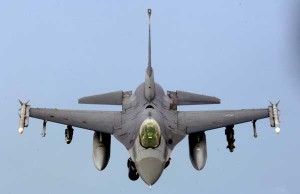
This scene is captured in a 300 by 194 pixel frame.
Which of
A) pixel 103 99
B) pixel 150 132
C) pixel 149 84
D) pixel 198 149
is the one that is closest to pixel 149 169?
pixel 150 132

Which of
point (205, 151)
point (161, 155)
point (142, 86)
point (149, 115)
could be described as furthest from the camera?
point (142, 86)

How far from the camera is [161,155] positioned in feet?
82.8

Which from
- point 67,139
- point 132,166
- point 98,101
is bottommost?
point 132,166

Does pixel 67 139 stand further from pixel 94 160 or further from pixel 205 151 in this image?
pixel 205 151

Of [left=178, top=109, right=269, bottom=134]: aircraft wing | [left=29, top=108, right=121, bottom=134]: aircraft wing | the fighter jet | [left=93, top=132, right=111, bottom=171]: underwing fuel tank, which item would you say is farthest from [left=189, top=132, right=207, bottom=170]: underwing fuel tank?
[left=93, top=132, right=111, bottom=171]: underwing fuel tank

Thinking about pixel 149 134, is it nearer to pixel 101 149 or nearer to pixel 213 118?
pixel 101 149

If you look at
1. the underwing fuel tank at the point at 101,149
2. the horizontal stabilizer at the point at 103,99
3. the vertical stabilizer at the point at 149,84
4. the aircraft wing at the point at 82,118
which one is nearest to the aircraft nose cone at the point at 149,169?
the underwing fuel tank at the point at 101,149

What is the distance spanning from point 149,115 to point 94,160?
14.8ft

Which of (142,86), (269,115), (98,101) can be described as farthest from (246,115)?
(98,101)

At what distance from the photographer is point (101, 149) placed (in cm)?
2909

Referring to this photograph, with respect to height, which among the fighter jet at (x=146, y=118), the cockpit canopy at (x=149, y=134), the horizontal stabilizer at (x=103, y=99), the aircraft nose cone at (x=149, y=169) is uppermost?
the horizontal stabilizer at (x=103, y=99)

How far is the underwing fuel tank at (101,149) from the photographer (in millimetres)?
28766

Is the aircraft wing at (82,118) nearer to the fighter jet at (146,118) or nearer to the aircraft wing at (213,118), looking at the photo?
the fighter jet at (146,118)

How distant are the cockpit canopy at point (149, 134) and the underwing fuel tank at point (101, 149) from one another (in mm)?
4599
